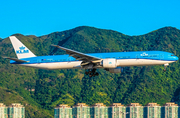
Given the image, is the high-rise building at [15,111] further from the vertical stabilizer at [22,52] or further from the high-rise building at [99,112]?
the vertical stabilizer at [22,52]

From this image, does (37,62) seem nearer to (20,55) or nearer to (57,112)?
(20,55)

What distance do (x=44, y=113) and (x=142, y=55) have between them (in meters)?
130

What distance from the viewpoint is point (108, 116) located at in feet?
516

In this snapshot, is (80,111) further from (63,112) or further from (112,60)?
(112,60)

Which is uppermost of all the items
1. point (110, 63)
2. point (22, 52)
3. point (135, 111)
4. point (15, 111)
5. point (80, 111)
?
point (22, 52)

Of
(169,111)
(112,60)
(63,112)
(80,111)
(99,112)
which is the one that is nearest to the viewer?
(112,60)

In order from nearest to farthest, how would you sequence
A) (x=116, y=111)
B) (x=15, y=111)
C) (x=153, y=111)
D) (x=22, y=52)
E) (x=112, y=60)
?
(x=112, y=60) < (x=22, y=52) < (x=153, y=111) < (x=116, y=111) < (x=15, y=111)

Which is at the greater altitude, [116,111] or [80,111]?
[80,111]

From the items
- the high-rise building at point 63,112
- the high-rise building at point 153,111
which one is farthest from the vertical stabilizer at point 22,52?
the high-rise building at point 153,111

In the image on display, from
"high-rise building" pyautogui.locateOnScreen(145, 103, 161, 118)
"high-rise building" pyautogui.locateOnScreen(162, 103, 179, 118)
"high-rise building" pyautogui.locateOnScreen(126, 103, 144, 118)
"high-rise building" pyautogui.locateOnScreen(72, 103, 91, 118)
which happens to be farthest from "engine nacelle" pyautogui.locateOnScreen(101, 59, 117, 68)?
"high-rise building" pyautogui.locateOnScreen(162, 103, 179, 118)

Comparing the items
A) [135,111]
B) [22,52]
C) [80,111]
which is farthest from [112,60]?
[135,111]

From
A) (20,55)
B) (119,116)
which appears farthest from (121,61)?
(119,116)

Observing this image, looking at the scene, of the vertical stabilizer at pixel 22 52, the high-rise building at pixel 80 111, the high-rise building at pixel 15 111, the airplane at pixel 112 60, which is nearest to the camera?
the airplane at pixel 112 60

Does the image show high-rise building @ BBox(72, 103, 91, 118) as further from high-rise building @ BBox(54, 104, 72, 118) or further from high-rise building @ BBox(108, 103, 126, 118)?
high-rise building @ BBox(108, 103, 126, 118)
